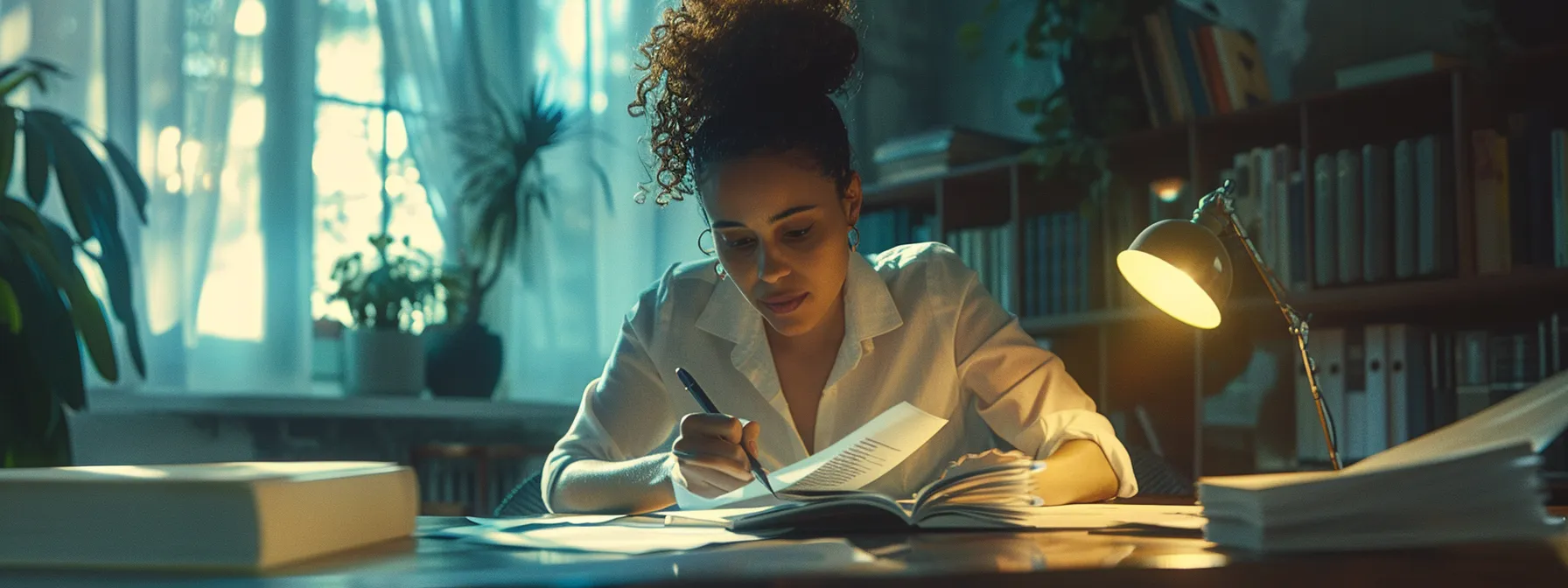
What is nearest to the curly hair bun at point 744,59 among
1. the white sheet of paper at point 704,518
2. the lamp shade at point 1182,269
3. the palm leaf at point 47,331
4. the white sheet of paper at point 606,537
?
the lamp shade at point 1182,269

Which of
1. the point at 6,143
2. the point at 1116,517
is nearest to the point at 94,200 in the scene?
the point at 6,143

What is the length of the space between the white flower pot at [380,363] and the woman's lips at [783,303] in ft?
5.18

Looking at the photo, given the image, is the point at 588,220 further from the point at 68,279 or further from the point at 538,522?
the point at 538,522

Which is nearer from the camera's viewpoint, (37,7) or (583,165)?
(37,7)

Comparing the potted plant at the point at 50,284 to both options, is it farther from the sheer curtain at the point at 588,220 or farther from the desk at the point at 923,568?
the desk at the point at 923,568

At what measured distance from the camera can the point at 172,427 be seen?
2.72 m

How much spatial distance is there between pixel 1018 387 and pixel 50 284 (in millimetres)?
1579

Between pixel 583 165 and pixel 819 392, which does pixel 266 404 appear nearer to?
pixel 583 165

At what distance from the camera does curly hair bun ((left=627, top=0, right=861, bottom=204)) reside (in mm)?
1485

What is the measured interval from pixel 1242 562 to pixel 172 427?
8.87ft

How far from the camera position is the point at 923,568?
22.9 inches

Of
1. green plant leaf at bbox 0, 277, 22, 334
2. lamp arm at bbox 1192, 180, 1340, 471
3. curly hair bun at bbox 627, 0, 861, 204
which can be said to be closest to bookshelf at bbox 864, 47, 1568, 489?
→ lamp arm at bbox 1192, 180, 1340, 471

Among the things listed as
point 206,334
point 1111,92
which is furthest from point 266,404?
point 1111,92

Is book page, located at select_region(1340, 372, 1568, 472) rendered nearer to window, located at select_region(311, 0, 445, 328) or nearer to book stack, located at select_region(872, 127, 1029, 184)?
book stack, located at select_region(872, 127, 1029, 184)
